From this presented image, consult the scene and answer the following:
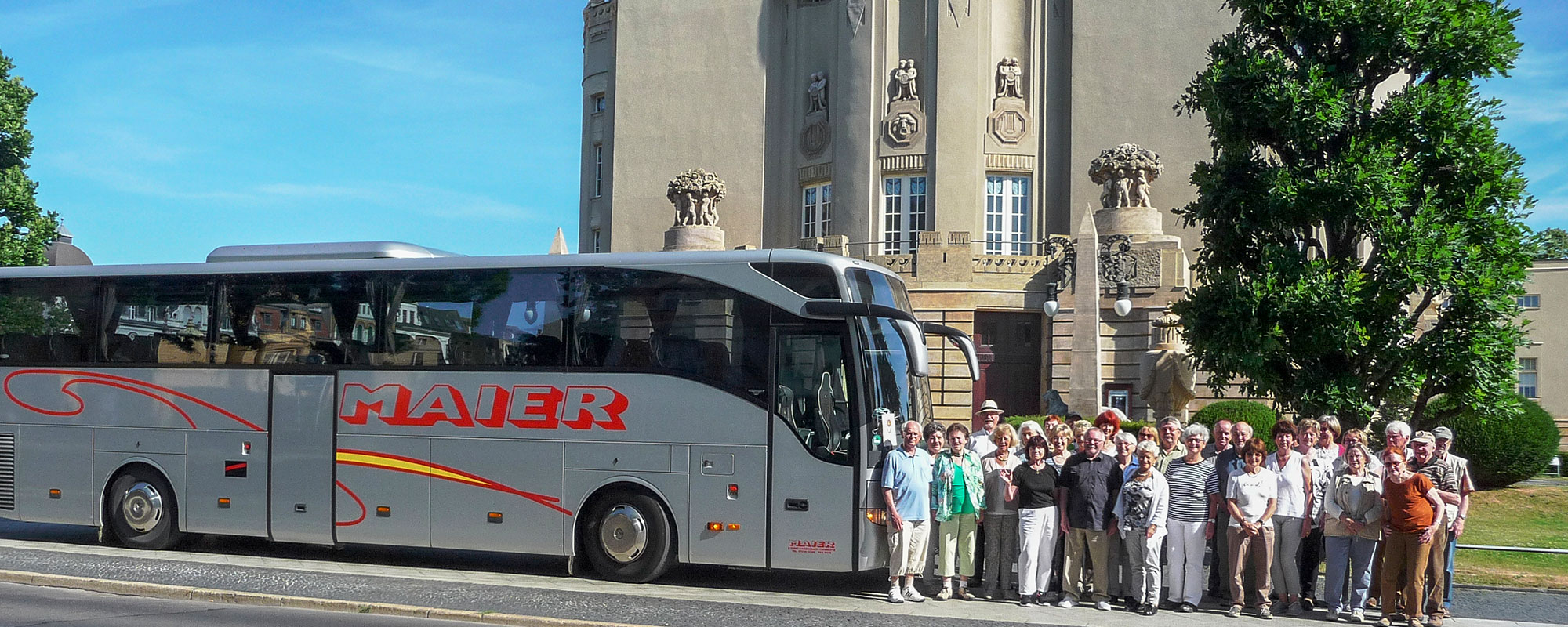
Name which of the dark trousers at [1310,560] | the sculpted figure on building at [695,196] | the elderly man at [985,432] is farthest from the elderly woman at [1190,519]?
the sculpted figure on building at [695,196]

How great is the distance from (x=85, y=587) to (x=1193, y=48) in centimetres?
3456

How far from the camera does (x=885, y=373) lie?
12.1 metres

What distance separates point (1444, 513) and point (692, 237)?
3096 cm

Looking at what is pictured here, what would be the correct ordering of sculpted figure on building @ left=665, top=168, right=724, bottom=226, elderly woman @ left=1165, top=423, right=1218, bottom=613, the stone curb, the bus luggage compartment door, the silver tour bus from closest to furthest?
the stone curb
elderly woman @ left=1165, top=423, right=1218, bottom=613
the silver tour bus
the bus luggage compartment door
sculpted figure on building @ left=665, top=168, right=724, bottom=226

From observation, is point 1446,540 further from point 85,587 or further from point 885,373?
point 85,587

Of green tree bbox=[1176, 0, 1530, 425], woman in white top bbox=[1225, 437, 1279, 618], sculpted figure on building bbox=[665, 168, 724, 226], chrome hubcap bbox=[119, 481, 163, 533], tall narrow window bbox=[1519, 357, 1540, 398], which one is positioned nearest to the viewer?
woman in white top bbox=[1225, 437, 1279, 618]

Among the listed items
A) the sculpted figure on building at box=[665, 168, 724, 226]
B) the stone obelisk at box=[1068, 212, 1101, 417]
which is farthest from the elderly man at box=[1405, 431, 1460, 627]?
the sculpted figure on building at box=[665, 168, 724, 226]

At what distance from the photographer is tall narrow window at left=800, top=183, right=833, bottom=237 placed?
41.6m

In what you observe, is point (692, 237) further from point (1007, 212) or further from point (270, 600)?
point (270, 600)

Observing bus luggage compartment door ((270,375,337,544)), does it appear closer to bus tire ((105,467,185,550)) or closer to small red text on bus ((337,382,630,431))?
small red text on bus ((337,382,630,431))

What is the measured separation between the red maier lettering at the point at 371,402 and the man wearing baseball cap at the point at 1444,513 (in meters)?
9.68

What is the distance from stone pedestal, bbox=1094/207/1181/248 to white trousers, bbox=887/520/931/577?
914 inches

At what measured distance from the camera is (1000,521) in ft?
39.4

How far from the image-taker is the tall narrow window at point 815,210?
4158 centimetres
